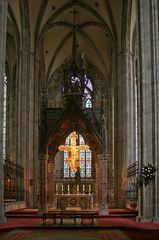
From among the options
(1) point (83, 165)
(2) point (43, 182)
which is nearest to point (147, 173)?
(2) point (43, 182)

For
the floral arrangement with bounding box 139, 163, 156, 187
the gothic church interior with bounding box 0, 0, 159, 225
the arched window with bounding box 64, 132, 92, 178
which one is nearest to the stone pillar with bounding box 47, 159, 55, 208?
the gothic church interior with bounding box 0, 0, 159, 225

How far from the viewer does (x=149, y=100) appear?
19797 mm

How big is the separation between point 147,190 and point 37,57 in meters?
17.5

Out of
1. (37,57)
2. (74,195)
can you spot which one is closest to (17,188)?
(74,195)

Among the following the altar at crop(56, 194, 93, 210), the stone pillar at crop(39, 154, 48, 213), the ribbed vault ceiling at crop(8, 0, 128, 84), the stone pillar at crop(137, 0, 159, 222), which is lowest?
the altar at crop(56, 194, 93, 210)

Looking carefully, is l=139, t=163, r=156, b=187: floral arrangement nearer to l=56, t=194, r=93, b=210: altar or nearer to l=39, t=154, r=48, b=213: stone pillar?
l=39, t=154, r=48, b=213: stone pillar

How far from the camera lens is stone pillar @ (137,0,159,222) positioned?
752 inches

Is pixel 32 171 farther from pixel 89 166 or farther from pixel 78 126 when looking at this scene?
pixel 89 166

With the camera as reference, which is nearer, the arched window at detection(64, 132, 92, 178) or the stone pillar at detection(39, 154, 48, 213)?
the stone pillar at detection(39, 154, 48, 213)

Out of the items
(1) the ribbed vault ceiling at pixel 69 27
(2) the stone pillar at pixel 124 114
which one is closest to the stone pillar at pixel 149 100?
(2) the stone pillar at pixel 124 114

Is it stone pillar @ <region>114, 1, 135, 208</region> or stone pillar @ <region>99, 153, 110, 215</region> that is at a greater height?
stone pillar @ <region>114, 1, 135, 208</region>

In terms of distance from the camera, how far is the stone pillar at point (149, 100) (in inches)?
752

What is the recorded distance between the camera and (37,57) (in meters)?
34.0

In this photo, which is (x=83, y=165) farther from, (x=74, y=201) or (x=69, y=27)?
(x=74, y=201)
